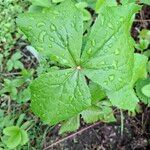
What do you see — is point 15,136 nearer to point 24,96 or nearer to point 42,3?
point 24,96

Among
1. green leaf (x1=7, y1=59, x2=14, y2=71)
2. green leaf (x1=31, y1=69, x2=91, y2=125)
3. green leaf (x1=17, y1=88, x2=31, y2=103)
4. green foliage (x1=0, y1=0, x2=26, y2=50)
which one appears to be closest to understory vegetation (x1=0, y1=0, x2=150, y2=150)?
green leaf (x1=31, y1=69, x2=91, y2=125)

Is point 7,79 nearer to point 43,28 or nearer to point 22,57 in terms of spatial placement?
point 22,57

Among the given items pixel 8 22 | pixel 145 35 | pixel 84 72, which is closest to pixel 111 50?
pixel 84 72

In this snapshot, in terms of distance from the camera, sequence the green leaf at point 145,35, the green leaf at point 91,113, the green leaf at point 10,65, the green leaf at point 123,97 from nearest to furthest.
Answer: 1. the green leaf at point 123,97
2. the green leaf at point 91,113
3. the green leaf at point 145,35
4. the green leaf at point 10,65

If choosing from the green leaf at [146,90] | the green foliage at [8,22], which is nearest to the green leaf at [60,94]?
the green leaf at [146,90]

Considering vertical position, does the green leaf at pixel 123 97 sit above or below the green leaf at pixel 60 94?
below

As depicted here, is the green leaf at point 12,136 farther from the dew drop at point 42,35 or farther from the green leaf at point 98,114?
the dew drop at point 42,35

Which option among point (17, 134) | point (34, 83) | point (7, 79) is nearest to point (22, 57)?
point (7, 79)
